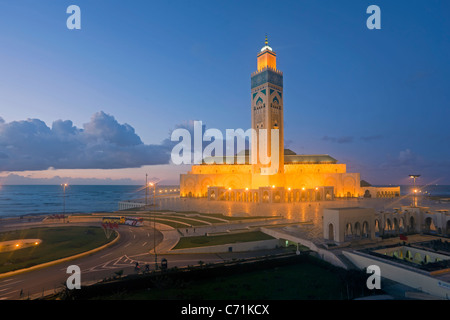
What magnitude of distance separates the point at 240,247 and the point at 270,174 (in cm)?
3692

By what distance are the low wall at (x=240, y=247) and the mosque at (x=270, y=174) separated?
95.0 ft

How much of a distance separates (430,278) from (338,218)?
350 inches

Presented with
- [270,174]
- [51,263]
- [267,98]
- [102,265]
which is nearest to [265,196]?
[270,174]

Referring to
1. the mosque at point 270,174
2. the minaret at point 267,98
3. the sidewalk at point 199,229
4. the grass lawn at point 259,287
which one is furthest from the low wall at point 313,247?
the minaret at point 267,98

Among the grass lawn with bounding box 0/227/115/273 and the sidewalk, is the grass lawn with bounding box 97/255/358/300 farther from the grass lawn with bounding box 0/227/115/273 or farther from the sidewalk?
the grass lawn with bounding box 0/227/115/273

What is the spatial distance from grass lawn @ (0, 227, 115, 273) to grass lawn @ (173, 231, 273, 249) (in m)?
8.52

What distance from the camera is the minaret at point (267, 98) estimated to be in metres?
62.5

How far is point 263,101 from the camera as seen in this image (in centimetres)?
6319

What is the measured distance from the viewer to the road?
16344mm

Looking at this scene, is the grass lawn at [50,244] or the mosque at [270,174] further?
the mosque at [270,174]

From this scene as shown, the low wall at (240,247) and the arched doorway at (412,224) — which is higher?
the arched doorway at (412,224)

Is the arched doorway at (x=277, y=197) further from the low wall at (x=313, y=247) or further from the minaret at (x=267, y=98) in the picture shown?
the low wall at (x=313, y=247)

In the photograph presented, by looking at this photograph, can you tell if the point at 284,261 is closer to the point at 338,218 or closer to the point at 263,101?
the point at 338,218
